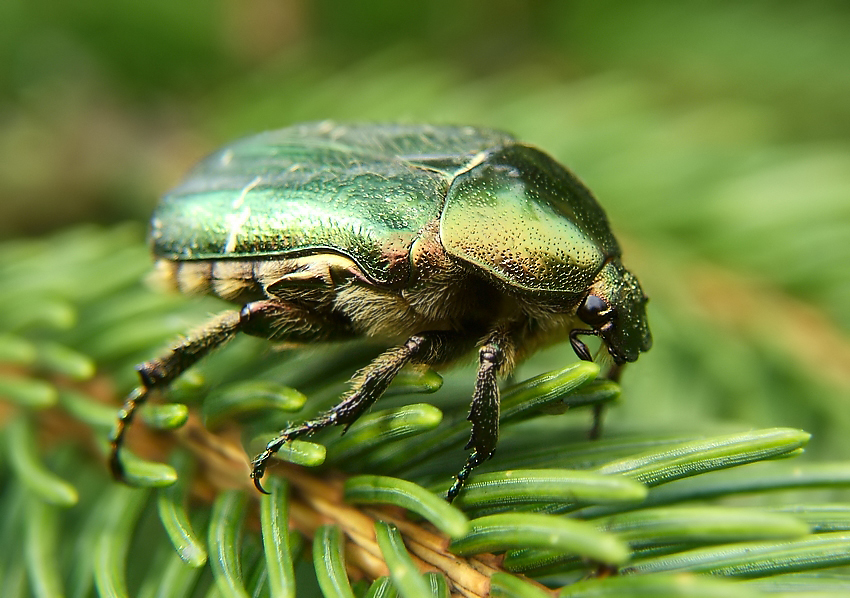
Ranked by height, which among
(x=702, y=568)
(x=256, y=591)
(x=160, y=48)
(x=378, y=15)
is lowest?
(x=256, y=591)

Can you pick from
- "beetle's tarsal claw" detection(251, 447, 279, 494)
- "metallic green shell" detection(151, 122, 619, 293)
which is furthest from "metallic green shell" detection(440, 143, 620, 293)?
"beetle's tarsal claw" detection(251, 447, 279, 494)

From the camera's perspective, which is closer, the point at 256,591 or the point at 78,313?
the point at 256,591

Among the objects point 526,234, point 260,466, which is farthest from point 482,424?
point 526,234

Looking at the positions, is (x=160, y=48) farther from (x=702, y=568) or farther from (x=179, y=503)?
(x=702, y=568)

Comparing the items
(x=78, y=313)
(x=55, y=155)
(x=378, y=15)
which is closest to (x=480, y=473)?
(x=78, y=313)

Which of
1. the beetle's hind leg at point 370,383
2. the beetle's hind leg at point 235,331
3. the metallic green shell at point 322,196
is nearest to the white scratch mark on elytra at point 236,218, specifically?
the metallic green shell at point 322,196

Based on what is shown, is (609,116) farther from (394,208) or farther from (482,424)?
(482,424)
